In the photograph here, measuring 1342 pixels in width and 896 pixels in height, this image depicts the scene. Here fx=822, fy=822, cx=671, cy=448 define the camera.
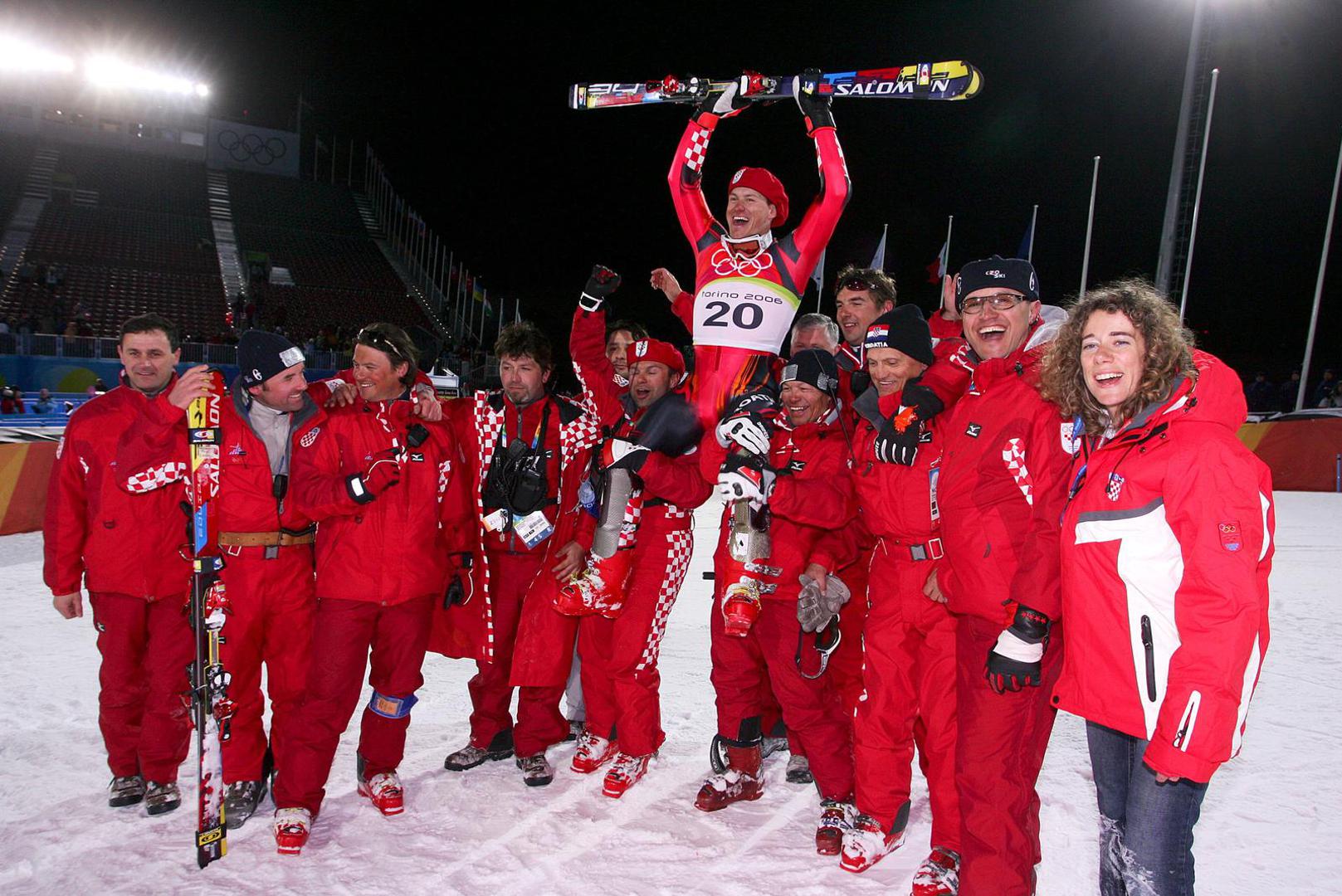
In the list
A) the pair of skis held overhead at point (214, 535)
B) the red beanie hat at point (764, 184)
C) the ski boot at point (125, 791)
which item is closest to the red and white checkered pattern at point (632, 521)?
the pair of skis held overhead at point (214, 535)

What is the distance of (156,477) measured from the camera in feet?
13.2

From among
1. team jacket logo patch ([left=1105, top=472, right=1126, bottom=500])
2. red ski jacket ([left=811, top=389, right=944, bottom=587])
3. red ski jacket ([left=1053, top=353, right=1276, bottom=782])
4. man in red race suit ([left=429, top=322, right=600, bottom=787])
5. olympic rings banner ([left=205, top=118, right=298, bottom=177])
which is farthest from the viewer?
olympic rings banner ([left=205, top=118, right=298, bottom=177])

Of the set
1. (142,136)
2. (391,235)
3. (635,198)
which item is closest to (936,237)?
(635,198)

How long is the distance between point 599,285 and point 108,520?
2788 mm

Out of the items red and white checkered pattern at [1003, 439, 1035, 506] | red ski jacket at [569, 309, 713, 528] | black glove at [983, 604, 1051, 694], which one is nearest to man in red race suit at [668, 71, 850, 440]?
red ski jacket at [569, 309, 713, 528]

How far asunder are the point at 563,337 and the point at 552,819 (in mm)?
29470

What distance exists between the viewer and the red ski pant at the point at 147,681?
12.8 ft

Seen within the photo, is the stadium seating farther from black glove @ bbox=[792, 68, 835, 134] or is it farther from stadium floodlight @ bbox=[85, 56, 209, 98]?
black glove @ bbox=[792, 68, 835, 134]

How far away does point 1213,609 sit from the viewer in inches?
84.4

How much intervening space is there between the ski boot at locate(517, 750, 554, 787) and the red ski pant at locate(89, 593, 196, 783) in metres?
1.64

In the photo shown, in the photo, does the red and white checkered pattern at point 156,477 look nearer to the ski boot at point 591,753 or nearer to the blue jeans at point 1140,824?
the ski boot at point 591,753

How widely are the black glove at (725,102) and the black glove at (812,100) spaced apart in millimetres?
300

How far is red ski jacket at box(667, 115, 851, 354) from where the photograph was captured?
14.5ft

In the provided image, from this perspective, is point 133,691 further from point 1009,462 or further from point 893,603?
point 1009,462
